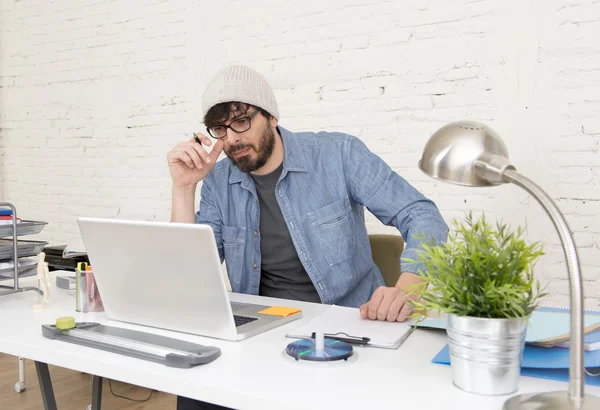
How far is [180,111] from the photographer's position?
11.8 feet

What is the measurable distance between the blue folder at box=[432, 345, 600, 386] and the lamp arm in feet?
0.48

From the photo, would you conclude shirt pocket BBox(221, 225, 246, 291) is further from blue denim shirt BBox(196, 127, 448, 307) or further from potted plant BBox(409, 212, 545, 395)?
potted plant BBox(409, 212, 545, 395)

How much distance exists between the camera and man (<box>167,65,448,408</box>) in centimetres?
193

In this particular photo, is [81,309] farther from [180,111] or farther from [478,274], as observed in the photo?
[180,111]

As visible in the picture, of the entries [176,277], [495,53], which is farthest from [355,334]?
[495,53]

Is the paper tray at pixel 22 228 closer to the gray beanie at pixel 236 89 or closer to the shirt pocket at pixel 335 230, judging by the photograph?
the gray beanie at pixel 236 89

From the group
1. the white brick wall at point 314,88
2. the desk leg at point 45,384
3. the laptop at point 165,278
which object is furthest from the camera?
the white brick wall at point 314,88

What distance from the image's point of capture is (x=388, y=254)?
2.12 metres

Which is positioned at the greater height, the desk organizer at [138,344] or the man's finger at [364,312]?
the man's finger at [364,312]

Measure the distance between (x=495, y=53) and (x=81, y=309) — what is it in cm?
195

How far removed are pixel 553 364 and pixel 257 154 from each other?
122 centimetres

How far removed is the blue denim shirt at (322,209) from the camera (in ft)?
6.29

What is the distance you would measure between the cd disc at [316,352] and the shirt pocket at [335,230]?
77cm

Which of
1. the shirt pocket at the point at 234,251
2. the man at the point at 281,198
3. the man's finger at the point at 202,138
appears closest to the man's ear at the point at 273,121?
the man at the point at 281,198
